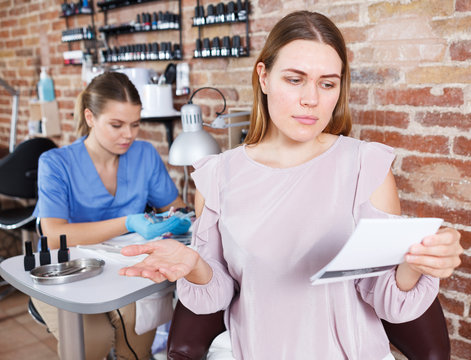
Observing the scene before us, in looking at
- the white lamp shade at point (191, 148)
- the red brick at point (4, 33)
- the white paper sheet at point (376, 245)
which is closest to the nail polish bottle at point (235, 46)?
the white lamp shade at point (191, 148)

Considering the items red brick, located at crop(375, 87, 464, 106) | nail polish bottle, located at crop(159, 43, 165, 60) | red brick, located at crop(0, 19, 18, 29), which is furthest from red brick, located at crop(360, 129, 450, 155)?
red brick, located at crop(0, 19, 18, 29)

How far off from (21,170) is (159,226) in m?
1.34

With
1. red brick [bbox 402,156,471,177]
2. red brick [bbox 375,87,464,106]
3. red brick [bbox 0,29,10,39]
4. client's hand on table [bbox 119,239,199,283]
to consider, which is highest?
red brick [bbox 0,29,10,39]

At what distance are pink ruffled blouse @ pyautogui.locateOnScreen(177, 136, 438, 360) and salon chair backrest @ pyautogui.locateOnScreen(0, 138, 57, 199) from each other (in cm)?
176

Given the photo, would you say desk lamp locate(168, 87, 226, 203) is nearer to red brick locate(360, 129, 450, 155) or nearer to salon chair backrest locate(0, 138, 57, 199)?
red brick locate(360, 129, 450, 155)

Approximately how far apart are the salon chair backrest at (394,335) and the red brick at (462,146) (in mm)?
484

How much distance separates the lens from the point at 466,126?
1388 mm

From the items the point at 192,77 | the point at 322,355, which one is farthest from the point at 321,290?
the point at 192,77

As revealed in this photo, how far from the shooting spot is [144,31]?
2438mm

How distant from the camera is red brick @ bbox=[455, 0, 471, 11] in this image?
4.37ft

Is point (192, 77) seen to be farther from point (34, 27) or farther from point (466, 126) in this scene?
point (34, 27)

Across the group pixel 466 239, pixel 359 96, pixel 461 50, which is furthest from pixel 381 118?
pixel 466 239

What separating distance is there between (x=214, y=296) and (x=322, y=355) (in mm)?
288

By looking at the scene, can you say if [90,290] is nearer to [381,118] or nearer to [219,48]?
[381,118]
